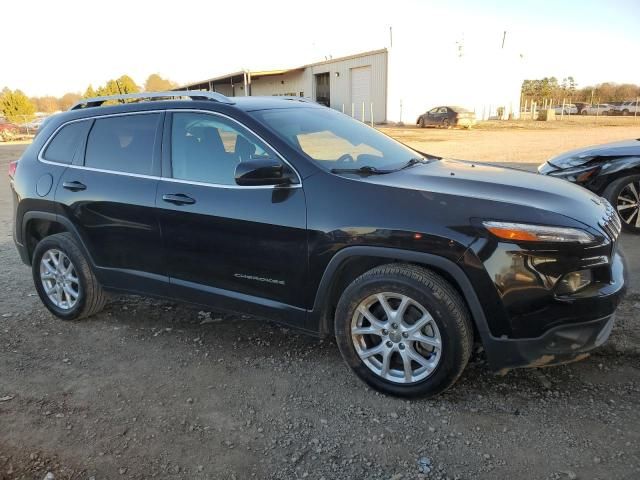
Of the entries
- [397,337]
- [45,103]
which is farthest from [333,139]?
[45,103]

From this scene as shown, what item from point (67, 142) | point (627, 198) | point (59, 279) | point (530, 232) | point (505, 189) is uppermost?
point (67, 142)

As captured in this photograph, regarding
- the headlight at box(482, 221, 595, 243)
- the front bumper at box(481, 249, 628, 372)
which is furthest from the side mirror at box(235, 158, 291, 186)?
the front bumper at box(481, 249, 628, 372)

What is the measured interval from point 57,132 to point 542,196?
148 inches

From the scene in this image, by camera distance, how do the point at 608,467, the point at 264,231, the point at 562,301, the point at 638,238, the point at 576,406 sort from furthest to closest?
the point at 638,238, the point at 264,231, the point at 576,406, the point at 562,301, the point at 608,467

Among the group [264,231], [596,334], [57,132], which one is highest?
[57,132]

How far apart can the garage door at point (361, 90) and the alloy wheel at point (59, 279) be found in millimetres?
Result: 33638

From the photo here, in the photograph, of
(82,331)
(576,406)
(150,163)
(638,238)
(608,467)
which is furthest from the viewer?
(638,238)

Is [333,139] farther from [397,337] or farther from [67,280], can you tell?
[67,280]

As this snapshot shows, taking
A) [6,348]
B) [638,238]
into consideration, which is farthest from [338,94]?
[6,348]

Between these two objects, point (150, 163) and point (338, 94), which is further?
point (338, 94)

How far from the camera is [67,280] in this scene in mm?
4445

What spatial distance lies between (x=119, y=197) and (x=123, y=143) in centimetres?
43

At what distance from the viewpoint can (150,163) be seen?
3898 mm

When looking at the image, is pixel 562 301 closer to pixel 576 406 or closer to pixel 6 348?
pixel 576 406
